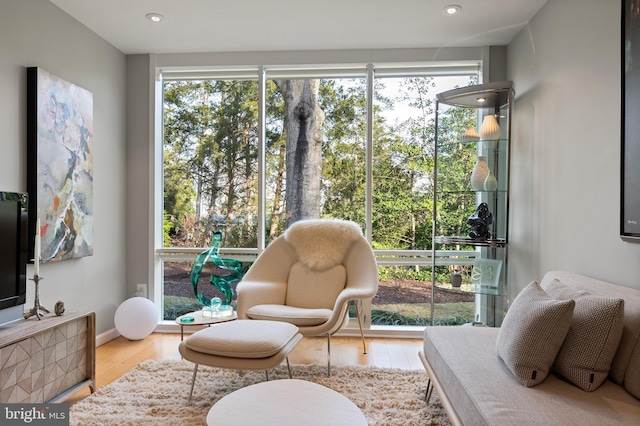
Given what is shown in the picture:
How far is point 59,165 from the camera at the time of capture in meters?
3.05

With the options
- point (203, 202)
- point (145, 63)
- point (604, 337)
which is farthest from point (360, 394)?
point (145, 63)

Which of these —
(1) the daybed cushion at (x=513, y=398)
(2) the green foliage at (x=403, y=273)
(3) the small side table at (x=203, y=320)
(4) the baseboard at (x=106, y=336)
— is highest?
(2) the green foliage at (x=403, y=273)

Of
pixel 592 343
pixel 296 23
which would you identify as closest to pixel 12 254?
pixel 296 23

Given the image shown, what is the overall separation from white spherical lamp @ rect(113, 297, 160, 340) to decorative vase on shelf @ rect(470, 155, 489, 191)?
289 cm

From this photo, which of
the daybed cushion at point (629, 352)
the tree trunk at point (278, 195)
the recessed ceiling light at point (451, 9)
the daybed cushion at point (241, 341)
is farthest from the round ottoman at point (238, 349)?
the recessed ceiling light at point (451, 9)

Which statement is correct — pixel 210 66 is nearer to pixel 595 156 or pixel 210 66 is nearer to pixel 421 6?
pixel 421 6

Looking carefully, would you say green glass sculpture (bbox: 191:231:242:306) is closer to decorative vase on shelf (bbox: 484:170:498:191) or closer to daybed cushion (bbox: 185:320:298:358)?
daybed cushion (bbox: 185:320:298:358)

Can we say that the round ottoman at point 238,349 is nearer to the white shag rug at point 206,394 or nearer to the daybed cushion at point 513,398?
the white shag rug at point 206,394

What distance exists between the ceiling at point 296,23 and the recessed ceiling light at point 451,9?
0.04 m

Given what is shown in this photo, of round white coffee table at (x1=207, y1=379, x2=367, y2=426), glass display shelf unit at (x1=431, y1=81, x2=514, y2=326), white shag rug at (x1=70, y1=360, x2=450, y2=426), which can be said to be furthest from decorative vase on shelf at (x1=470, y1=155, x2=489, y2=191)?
round white coffee table at (x1=207, y1=379, x2=367, y2=426)

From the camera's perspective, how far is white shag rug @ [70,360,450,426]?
2229mm

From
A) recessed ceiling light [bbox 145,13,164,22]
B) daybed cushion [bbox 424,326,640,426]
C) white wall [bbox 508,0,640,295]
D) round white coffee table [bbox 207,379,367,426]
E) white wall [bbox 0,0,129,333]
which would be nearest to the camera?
daybed cushion [bbox 424,326,640,426]

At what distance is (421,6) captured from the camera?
10.1 feet

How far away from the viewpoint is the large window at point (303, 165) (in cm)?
399
